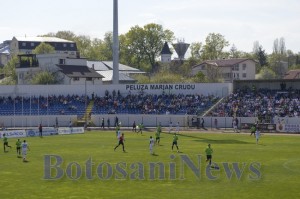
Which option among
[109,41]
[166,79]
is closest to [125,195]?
[166,79]

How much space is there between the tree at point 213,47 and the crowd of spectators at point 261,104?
6968cm

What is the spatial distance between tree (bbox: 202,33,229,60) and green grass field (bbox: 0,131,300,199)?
101m

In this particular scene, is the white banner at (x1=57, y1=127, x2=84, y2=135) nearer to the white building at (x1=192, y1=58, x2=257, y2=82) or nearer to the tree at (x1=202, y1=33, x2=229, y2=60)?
the white building at (x1=192, y1=58, x2=257, y2=82)

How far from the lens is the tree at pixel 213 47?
148m

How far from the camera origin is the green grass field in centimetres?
2558

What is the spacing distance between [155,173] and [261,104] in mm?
45784

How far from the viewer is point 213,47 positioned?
151 meters

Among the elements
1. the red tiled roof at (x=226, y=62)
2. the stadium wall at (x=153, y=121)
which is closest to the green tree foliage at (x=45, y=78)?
the stadium wall at (x=153, y=121)

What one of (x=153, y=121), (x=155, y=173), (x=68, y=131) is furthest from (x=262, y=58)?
(x=155, y=173)

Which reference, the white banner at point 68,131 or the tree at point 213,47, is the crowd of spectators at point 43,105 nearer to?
the white banner at point 68,131

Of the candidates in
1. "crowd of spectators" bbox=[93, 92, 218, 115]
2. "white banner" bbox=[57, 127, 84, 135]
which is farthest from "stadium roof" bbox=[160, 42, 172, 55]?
"white banner" bbox=[57, 127, 84, 135]

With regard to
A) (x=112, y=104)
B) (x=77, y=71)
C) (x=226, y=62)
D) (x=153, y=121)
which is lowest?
(x=153, y=121)

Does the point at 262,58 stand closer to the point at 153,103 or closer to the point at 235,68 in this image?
the point at 235,68

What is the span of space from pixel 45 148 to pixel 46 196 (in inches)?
893
